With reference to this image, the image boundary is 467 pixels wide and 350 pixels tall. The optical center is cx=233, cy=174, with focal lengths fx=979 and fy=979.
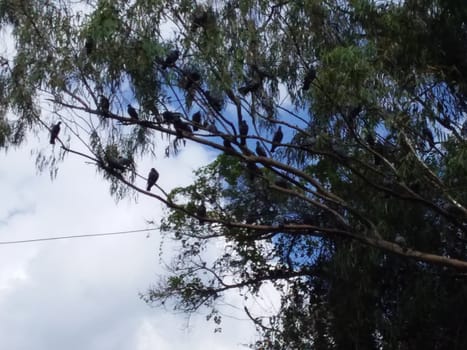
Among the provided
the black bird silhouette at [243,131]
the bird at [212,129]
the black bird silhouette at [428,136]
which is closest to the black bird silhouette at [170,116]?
the bird at [212,129]

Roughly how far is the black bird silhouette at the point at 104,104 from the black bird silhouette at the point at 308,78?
159 centimetres

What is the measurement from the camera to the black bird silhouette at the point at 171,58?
303 inches

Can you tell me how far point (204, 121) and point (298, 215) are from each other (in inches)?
97.9

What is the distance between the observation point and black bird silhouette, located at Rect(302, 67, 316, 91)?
778 centimetres

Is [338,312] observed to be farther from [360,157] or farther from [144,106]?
[144,106]

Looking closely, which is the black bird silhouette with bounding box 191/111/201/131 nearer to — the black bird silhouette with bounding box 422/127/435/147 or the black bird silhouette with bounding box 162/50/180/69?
the black bird silhouette with bounding box 162/50/180/69

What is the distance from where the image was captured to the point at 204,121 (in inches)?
307

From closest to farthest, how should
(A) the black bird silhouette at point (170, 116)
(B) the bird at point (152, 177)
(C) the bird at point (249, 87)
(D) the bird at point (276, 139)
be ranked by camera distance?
1. (B) the bird at point (152, 177)
2. (A) the black bird silhouette at point (170, 116)
3. (C) the bird at point (249, 87)
4. (D) the bird at point (276, 139)

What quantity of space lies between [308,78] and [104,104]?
1643mm

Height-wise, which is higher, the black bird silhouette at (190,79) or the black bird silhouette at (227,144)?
the black bird silhouette at (190,79)

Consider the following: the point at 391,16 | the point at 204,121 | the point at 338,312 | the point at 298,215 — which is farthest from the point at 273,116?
the point at 338,312

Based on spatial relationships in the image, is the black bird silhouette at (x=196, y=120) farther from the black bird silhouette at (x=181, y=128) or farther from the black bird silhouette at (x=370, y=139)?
the black bird silhouette at (x=370, y=139)

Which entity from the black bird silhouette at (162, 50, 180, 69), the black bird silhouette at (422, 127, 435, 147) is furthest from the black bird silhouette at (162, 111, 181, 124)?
the black bird silhouette at (422, 127, 435, 147)

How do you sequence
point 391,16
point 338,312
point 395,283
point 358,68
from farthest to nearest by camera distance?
point 338,312
point 395,283
point 391,16
point 358,68
